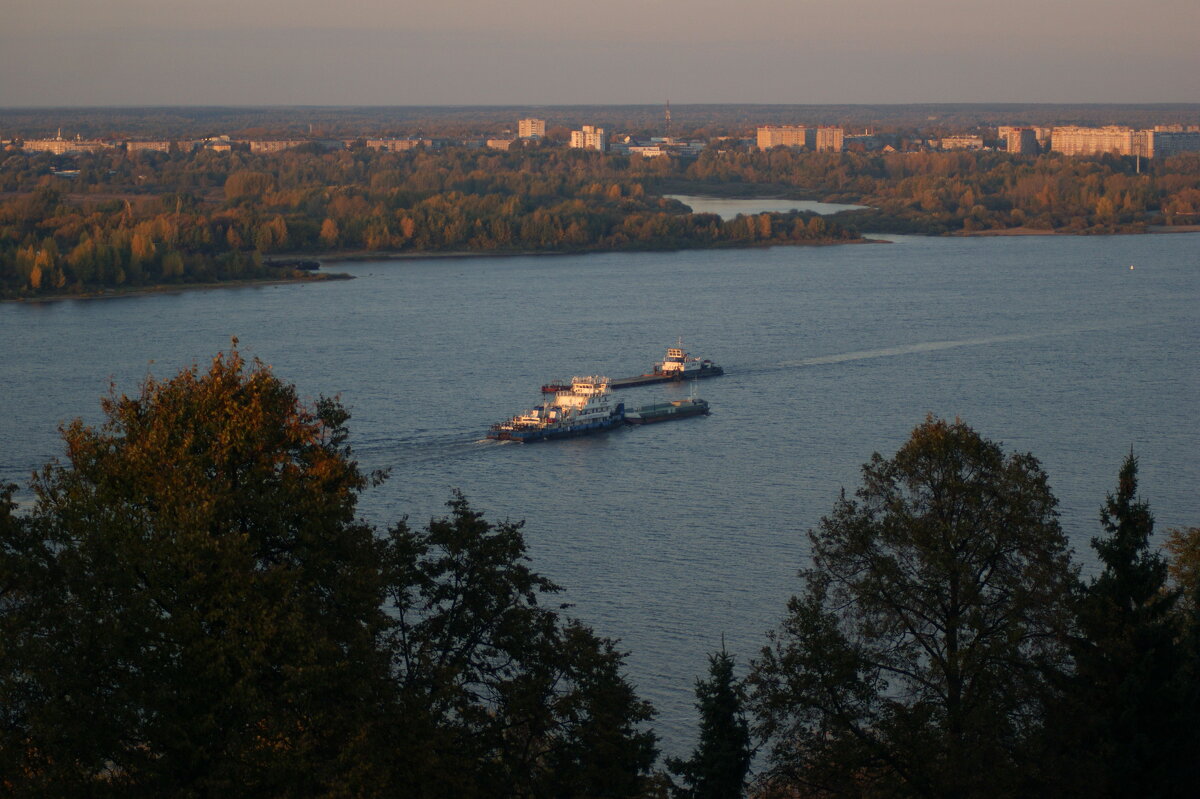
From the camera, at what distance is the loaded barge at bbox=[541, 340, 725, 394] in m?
16.7

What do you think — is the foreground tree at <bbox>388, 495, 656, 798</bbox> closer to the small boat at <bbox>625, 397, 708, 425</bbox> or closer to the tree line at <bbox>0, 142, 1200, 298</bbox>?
the small boat at <bbox>625, 397, 708, 425</bbox>

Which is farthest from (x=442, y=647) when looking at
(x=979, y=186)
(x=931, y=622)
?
(x=979, y=186)

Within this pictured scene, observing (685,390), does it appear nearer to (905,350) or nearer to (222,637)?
(905,350)

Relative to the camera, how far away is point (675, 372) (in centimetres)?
1672

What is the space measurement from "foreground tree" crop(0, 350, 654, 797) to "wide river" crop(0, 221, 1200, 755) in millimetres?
1059

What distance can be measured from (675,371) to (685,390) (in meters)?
0.52

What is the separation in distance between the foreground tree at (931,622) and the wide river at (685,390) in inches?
87.5

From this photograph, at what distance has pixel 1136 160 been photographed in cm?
Result: 5225

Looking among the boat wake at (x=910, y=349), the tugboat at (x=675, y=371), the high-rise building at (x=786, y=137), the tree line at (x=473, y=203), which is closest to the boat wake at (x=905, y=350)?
the boat wake at (x=910, y=349)

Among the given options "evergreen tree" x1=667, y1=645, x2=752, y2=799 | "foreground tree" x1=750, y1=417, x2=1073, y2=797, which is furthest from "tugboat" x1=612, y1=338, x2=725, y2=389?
"foreground tree" x1=750, y1=417, x2=1073, y2=797

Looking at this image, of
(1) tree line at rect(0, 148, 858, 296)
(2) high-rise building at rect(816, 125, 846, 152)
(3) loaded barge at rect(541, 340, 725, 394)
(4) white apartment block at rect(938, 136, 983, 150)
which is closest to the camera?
(3) loaded barge at rect(541, 340, 725, 394)

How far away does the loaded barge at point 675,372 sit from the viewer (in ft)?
54.7

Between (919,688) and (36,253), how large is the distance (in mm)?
23274

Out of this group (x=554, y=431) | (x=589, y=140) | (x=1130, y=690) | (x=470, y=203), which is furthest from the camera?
(x=589, y=140)
